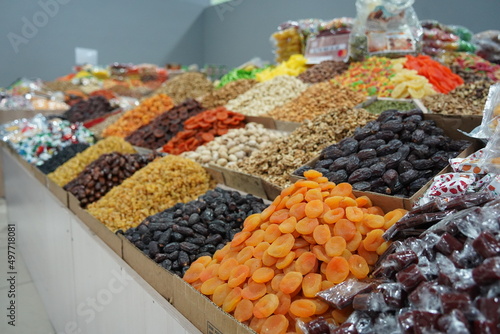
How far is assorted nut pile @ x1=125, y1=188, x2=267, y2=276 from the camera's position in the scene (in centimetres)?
138

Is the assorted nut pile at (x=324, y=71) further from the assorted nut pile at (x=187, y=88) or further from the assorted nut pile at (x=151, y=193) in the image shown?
the assorted nut pile at (x=151, y=193)

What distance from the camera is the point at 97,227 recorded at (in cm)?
178

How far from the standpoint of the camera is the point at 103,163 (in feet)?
7.80

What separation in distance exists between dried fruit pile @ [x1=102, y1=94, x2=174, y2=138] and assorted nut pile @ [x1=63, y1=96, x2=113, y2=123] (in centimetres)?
92

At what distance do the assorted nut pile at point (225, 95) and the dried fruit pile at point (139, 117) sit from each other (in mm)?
414

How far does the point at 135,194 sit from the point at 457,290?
1563 mm

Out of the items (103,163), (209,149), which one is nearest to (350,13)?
(209,149)

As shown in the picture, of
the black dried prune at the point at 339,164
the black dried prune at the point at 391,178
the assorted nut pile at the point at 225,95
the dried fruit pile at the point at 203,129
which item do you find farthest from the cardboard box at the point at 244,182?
the assorted nut pile at the point at 225,95

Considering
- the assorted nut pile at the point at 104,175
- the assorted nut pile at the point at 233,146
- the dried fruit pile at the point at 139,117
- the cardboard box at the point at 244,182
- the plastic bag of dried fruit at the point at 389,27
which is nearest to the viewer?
the cardboard box at the point at 244,182

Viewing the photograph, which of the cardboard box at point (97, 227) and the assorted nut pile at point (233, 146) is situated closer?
the cardboard box at point (97, 227)

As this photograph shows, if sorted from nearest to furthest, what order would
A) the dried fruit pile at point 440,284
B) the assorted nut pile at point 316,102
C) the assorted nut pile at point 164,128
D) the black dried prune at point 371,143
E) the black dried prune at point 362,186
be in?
the dried fruit pile at point 440,284 → the black dried prune at point 362,186 → the black dried prune at point 371,143 → the assorted nut pile at point 316,102 → the assorted nut pile at point 164,128

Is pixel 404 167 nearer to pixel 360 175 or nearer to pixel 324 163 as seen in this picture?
pixel 360 175

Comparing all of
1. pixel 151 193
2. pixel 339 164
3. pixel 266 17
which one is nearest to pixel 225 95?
pixel 151 193

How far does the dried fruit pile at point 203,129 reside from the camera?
280 centimetres
